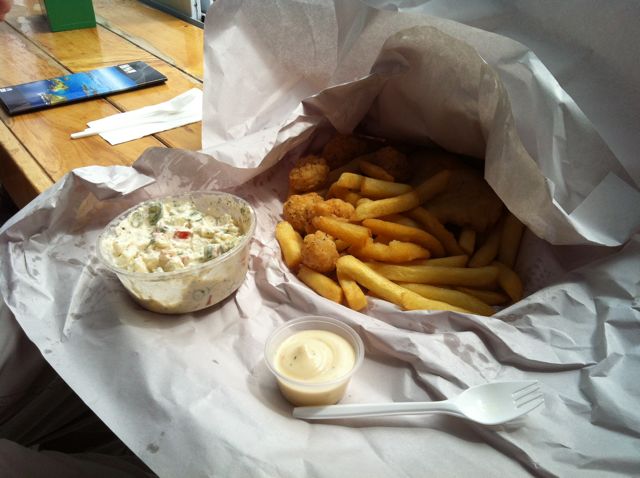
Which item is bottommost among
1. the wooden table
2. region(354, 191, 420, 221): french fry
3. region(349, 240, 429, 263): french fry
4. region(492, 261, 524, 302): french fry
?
the wooden table

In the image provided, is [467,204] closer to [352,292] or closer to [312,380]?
[352,292]

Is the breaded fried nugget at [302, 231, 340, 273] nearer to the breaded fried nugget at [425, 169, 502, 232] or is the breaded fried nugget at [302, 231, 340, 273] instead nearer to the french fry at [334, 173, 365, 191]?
the french fry at [334, 173, 365, 191]

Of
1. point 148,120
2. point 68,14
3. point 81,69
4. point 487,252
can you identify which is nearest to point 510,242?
point 487,252

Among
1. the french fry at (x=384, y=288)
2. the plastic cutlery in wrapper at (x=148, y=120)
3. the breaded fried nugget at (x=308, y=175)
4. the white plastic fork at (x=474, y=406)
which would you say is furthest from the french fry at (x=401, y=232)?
the plastic cutlery in wrapper at (x=148, y=120)

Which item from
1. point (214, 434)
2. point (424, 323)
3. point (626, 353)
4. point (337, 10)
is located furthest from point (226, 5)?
point (626, 353)

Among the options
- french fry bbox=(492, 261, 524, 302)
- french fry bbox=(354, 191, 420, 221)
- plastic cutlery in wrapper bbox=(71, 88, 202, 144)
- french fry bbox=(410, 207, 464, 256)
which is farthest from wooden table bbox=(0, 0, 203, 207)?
french fry bbox=(492, 261, 524, 302)
